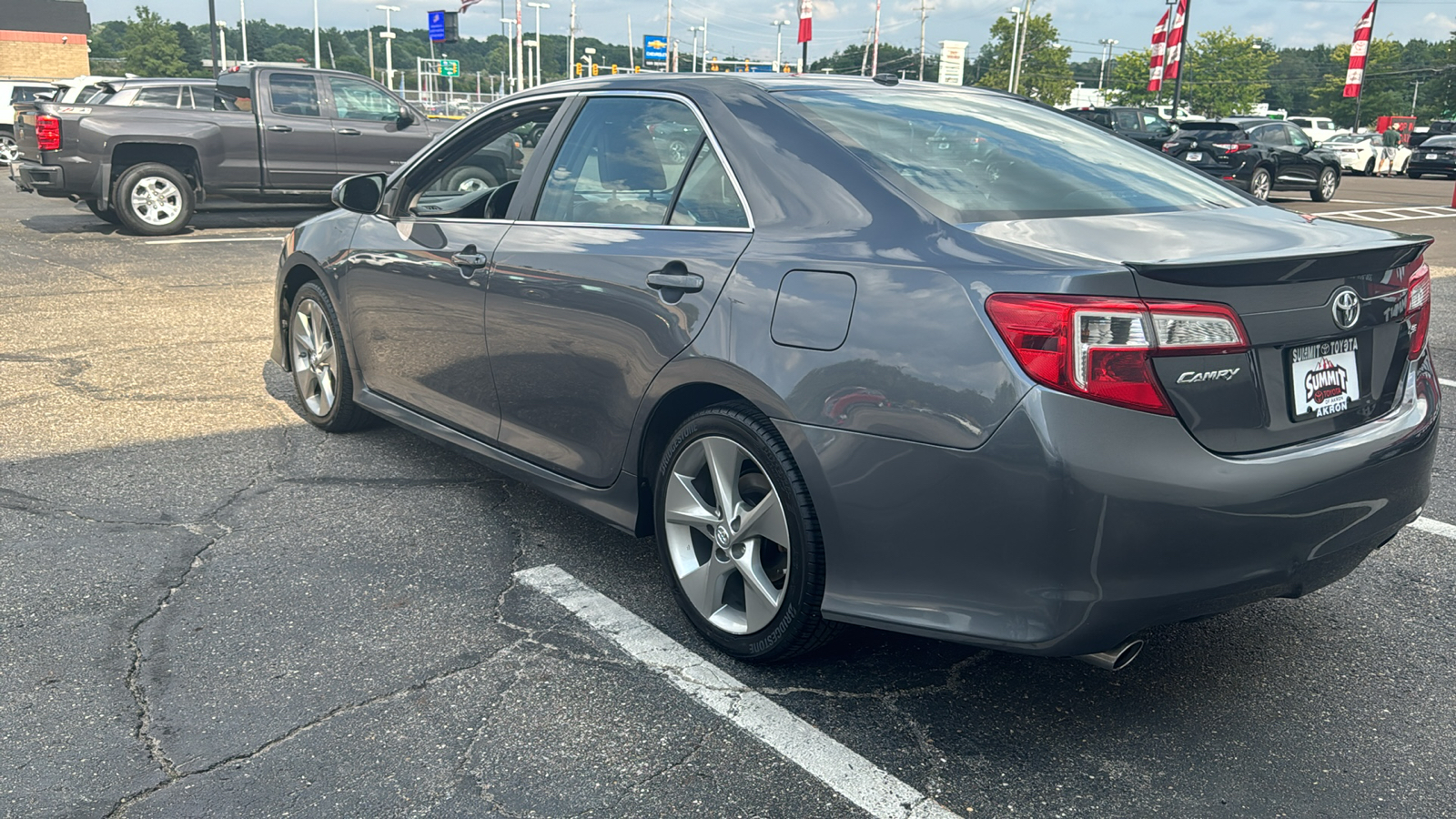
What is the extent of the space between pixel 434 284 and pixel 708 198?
4.43ft

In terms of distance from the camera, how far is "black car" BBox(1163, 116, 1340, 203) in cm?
2181

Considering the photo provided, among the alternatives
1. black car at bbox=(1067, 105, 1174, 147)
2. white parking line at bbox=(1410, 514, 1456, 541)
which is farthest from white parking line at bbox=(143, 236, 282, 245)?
black car at bbox=(1067, 105, 1174, 147)

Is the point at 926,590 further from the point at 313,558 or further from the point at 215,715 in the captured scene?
the point at 313,558

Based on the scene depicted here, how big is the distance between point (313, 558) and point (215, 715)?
105 cm

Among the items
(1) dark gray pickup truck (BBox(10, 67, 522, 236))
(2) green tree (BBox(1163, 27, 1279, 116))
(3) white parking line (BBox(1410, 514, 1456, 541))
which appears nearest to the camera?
(3) white parking line (BBox(1410, 514, 1456, 541))

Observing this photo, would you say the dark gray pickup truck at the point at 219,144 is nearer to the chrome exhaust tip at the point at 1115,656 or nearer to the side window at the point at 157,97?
the side window at the point at 157,97

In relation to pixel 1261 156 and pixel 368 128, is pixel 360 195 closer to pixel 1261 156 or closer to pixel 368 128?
pixel 368 128

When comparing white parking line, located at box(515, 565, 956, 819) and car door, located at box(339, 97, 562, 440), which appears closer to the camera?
white parking line, located at box(515, 565, 956, 819)

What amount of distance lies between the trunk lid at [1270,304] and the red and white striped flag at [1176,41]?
38760mm

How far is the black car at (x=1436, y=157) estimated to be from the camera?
3441cm

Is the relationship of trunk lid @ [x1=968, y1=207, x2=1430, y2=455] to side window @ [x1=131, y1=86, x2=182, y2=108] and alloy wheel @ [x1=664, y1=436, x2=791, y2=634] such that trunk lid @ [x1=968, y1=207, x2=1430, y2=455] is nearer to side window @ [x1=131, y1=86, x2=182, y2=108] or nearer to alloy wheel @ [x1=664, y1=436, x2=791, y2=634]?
alloy wheel @ [x1=664, y1=436, x2=791, y2=634]

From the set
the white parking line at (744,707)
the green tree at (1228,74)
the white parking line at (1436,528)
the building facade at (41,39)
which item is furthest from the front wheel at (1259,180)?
the building facade at (41,39)

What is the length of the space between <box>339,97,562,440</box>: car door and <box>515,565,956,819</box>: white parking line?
0.75 meters

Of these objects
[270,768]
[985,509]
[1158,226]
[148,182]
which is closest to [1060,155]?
[1158,226]
